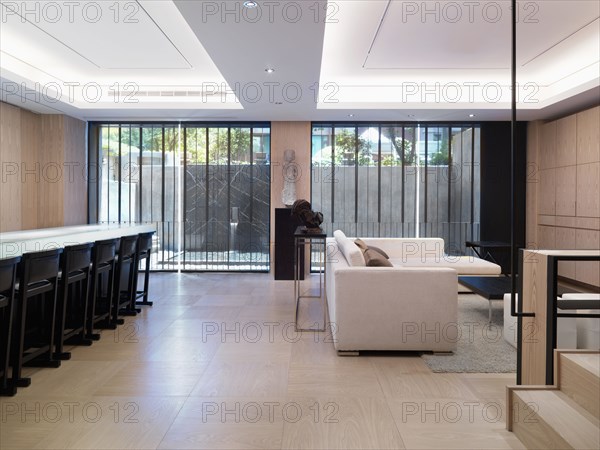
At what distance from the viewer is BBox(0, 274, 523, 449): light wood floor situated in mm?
2430

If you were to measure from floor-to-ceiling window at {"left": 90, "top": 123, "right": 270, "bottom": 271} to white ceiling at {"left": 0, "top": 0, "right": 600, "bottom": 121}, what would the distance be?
49 cm

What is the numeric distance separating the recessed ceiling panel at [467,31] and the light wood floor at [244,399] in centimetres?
327

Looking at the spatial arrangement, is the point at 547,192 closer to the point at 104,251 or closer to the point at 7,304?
the point at 104,251

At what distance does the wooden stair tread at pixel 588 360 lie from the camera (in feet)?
6.88

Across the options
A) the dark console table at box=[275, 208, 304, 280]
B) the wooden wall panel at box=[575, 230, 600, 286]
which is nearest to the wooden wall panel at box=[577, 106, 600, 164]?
the wooden wall panel at box=[575, 230, 600, 286]

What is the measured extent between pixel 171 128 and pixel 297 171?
93.9 inches

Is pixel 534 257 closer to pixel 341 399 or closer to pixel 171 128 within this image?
pixel 341 399

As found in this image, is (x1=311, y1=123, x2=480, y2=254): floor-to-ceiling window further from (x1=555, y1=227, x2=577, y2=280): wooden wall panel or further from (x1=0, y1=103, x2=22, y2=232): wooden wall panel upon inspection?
(x1=0, y1=103, x2=22, y2=232): wooden wall panel

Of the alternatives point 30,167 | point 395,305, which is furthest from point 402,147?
point 30,167

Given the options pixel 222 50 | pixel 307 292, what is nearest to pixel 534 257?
pixel 222 50

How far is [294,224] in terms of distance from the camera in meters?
7.62

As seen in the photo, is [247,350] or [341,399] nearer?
[341,399]

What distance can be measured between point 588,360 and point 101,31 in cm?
527

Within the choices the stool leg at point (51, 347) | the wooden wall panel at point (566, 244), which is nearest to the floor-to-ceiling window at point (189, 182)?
the wooden wall panel at point (566, 244)
